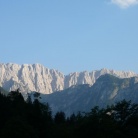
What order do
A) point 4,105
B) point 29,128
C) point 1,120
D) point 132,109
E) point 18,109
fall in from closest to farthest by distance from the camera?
1. point 29,128
2. point 132,109
3. point 1,120
4. point 4,105
5. point 18,109

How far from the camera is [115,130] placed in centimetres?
7925

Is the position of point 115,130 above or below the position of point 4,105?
below

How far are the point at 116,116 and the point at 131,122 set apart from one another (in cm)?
386

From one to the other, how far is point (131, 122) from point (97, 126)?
978 centimetres

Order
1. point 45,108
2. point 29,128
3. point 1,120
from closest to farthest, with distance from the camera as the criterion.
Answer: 1. point 29,128
2. point 1,120
3. point 45,108

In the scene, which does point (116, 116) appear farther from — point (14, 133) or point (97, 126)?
point (14, 133)

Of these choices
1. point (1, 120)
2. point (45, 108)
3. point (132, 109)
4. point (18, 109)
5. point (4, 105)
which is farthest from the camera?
point (45, 108)

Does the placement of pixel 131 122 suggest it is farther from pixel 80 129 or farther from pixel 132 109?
pixel 80 129

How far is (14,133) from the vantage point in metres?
76.1

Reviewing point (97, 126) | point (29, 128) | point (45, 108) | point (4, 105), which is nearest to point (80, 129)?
point (97, 126)

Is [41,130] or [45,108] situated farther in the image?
[45,108]

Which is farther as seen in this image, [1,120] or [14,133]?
[1,120]

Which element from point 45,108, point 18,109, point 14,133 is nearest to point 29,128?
point 14,133

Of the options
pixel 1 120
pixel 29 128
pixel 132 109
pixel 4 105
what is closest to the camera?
pixel 29 128
